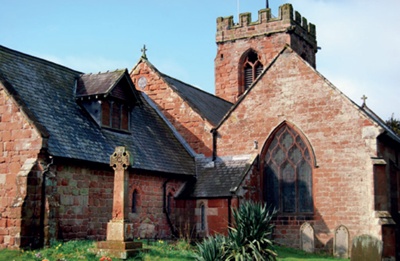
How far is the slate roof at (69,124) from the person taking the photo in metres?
19.7

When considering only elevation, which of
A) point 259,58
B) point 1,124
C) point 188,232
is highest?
point 259,58

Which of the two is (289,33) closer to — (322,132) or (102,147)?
(322,132)

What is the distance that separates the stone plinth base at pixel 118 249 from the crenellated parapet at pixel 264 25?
2458 centimetres

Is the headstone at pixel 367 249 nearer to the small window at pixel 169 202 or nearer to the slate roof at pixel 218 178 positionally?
the slate roof at pixel 218 178

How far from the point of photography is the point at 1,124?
19.5 m

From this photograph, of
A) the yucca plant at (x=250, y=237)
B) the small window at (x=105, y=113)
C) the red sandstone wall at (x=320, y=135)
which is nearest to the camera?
the yucca plant at (x=250, y=237)

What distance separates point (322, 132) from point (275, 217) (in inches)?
162

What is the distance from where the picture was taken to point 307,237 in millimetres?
22781

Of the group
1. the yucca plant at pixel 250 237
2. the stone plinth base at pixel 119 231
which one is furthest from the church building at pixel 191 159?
the yucca plant at pixel 250 237

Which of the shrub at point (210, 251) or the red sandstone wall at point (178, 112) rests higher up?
the red sandstone wall at point (178, 112)

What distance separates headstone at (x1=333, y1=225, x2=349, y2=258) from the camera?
21891 millimetres

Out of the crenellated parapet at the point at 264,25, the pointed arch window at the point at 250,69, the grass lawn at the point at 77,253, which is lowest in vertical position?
the grass lawn at the point at 77,253

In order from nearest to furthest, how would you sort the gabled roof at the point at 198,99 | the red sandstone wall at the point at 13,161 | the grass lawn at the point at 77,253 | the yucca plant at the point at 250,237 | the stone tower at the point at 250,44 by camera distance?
the yucca plant at the point at 250,237 → the grass lawn at the point at 77,253 → the red sandstone wall at the point at 13,161 → the gabled roof at the point at 198,99 → the stone tower at the point at 250,44

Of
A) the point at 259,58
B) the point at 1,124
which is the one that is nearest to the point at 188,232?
the point at 1,124
